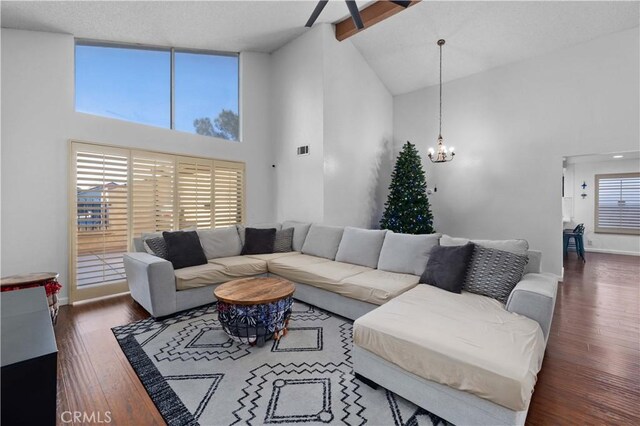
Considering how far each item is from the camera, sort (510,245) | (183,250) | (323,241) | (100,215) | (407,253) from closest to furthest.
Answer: (510,245), (407,253), (183,250), (100,215), (323,241)

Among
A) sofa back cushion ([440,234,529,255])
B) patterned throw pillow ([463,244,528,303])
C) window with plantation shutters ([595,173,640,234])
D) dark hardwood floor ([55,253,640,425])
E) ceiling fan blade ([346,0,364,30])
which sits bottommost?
dark hardwood floor ([55,253,640,425])

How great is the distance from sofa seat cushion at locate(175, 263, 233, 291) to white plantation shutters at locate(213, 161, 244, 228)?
1722 mm

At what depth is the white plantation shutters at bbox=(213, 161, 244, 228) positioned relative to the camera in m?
5.07

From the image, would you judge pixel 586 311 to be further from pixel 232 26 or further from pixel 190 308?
pixel 232 26

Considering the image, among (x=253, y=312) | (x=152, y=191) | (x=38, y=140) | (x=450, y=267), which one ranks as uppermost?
(x=38, y=140)

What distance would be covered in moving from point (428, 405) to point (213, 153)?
4.74 m

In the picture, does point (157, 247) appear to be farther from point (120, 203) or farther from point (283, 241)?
point (283, 241)

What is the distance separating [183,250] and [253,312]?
1625mm

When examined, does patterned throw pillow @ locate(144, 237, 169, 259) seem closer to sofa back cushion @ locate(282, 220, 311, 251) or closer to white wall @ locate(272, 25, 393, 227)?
sofa back cushion @ locate(282, 220, 311, 251)

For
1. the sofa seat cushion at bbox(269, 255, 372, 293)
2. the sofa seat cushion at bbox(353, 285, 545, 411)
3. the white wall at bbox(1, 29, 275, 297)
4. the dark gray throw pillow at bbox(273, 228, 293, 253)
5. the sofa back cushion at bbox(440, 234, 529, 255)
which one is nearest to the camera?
the sofa seat cushion at bbox(353, 285, 545, 411)

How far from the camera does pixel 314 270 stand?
335cm

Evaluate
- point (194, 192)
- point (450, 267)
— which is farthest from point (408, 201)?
point (194, 192)

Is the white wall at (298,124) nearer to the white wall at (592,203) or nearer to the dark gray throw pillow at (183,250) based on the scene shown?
the dark gray throw pillow at (183,250)

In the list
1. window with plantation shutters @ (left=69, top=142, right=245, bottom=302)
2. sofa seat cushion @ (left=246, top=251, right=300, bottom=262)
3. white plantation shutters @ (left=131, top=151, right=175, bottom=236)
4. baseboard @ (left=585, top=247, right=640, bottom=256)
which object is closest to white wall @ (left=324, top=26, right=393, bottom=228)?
sofa seat cushion @ (left=246, top=251, right=300, bottom=262)
